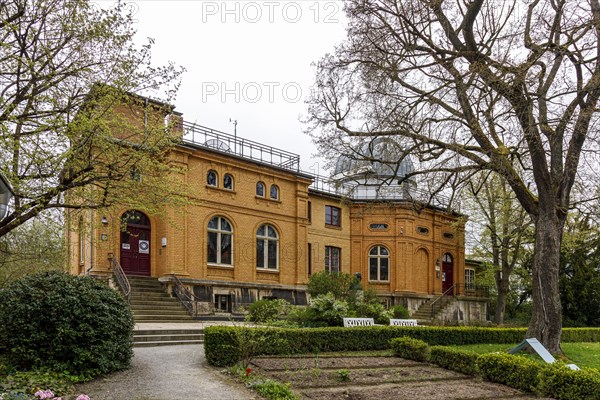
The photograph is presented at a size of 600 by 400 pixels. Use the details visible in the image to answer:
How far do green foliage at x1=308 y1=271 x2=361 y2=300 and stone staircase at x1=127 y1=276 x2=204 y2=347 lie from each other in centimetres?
594

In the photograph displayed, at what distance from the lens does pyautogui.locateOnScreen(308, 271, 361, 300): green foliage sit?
23.8 meters

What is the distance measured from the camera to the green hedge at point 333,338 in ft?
40.7

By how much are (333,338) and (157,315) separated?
767cm

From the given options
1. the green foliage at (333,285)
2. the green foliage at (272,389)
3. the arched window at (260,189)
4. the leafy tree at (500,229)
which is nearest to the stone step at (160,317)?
the green foliage at (333,285)

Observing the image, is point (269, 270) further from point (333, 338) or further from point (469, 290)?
point (469, 290)

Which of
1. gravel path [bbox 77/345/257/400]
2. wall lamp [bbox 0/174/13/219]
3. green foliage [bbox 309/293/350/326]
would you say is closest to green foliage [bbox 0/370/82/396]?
gravel path [bbox 77/345/257/400]

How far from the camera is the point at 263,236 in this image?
2714 centimetres

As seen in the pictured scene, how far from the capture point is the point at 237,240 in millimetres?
25797

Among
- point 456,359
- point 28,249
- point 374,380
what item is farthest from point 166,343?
point 28,249

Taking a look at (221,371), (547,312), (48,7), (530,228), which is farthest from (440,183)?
(530,228)

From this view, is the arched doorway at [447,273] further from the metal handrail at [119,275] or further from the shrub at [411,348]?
the metal handrail at [119,275]

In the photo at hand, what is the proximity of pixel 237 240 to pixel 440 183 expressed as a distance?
11.4 metres

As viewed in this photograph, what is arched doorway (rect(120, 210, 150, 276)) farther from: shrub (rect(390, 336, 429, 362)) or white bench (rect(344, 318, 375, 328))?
shrub (rect(390, 336, 429, 362))

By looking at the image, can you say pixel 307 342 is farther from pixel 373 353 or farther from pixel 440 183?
pixel 440 183
